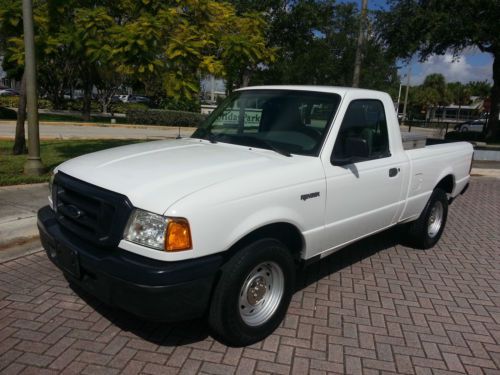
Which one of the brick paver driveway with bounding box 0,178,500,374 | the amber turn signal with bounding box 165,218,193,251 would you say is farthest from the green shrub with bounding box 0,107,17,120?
the amber turn signal with bounding box 165,218,193,251

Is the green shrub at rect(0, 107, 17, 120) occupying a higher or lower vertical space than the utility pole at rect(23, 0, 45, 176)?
lower

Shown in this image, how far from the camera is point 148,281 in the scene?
2.78m

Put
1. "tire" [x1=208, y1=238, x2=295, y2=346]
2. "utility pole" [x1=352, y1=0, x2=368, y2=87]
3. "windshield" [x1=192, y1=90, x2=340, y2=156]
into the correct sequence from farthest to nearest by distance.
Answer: "utility pole" [x1=352, y1=0, x2=368, y2=87] < "windshield" [x1=192, y1=90, x2=340, y2=156] < "tire" [x1=208, y1=238, x2=295, y2=346]

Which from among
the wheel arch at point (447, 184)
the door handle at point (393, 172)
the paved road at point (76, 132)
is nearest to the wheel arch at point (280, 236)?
the door handle at point (393, 172)

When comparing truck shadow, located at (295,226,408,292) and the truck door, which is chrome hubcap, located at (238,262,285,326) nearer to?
the truck door

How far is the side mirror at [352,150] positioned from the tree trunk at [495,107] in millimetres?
20867

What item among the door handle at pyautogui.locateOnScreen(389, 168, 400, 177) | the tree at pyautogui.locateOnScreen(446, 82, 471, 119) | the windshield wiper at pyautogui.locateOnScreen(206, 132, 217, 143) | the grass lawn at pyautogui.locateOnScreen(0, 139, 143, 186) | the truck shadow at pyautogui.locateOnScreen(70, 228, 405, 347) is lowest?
the truck shadow at pyautogui.locateOnScreen(70, 228, 405, 347)

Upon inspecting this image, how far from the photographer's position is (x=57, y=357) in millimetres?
3160

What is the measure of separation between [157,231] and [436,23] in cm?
1606

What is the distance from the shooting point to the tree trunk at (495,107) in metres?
21.7

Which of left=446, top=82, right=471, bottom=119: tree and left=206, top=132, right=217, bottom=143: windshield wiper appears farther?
left=446, top=82, right=471, bottom=119: tree

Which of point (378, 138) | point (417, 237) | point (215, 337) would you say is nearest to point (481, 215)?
point (417, 237)

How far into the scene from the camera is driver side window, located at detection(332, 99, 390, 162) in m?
3.86

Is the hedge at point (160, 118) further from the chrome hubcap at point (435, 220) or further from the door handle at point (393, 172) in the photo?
the door handle at point (393, 172)
